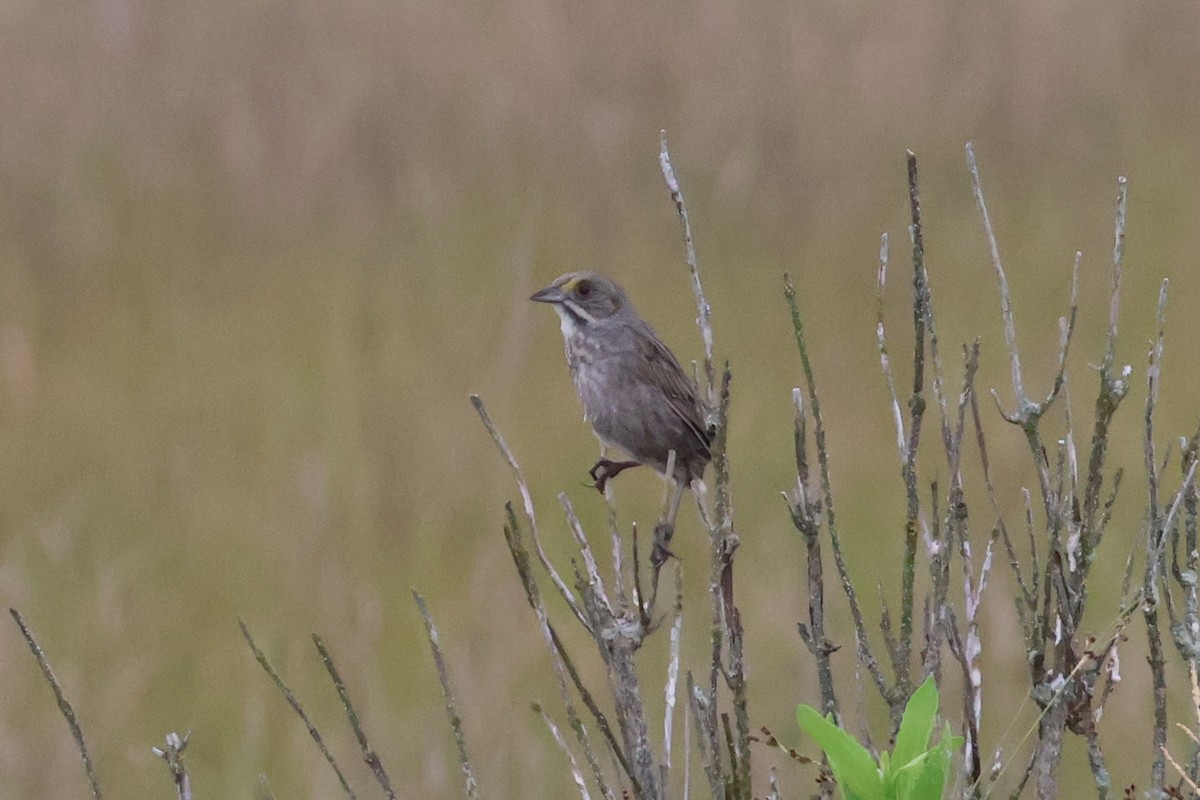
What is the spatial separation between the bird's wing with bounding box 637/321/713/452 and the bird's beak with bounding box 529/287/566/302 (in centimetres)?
25

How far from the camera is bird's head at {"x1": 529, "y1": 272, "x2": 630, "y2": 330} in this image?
431 centimetres

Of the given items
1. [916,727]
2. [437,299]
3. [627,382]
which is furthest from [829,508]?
[437,299]

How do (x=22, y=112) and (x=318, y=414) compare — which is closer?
(x=318, y=414)

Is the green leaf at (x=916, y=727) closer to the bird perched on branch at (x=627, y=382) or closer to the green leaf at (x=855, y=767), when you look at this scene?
the green leaf at (x=855, y=767)

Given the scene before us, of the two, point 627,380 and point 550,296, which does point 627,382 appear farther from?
point 550,296

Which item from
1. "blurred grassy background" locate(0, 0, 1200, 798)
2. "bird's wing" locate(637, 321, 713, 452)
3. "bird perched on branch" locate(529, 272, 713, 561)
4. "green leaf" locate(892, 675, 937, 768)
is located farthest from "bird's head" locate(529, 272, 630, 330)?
"green leaf" locate(892, 675, 937, 768)

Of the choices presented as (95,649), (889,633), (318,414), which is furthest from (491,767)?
(889,633)

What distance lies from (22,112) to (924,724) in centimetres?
636

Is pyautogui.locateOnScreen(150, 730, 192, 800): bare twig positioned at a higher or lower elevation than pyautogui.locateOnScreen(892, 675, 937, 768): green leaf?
higher

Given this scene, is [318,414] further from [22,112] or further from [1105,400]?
[1105,400]

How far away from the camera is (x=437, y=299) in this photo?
21.2ft

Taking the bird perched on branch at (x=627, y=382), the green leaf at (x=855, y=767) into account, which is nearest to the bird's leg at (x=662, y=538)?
the green leaf at (x=855, y=767)

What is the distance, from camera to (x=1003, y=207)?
23.5ft

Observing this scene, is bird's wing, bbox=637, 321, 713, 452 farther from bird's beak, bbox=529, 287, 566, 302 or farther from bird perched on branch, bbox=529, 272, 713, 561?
bird's beak, bbox=529, 287, 566, 302
